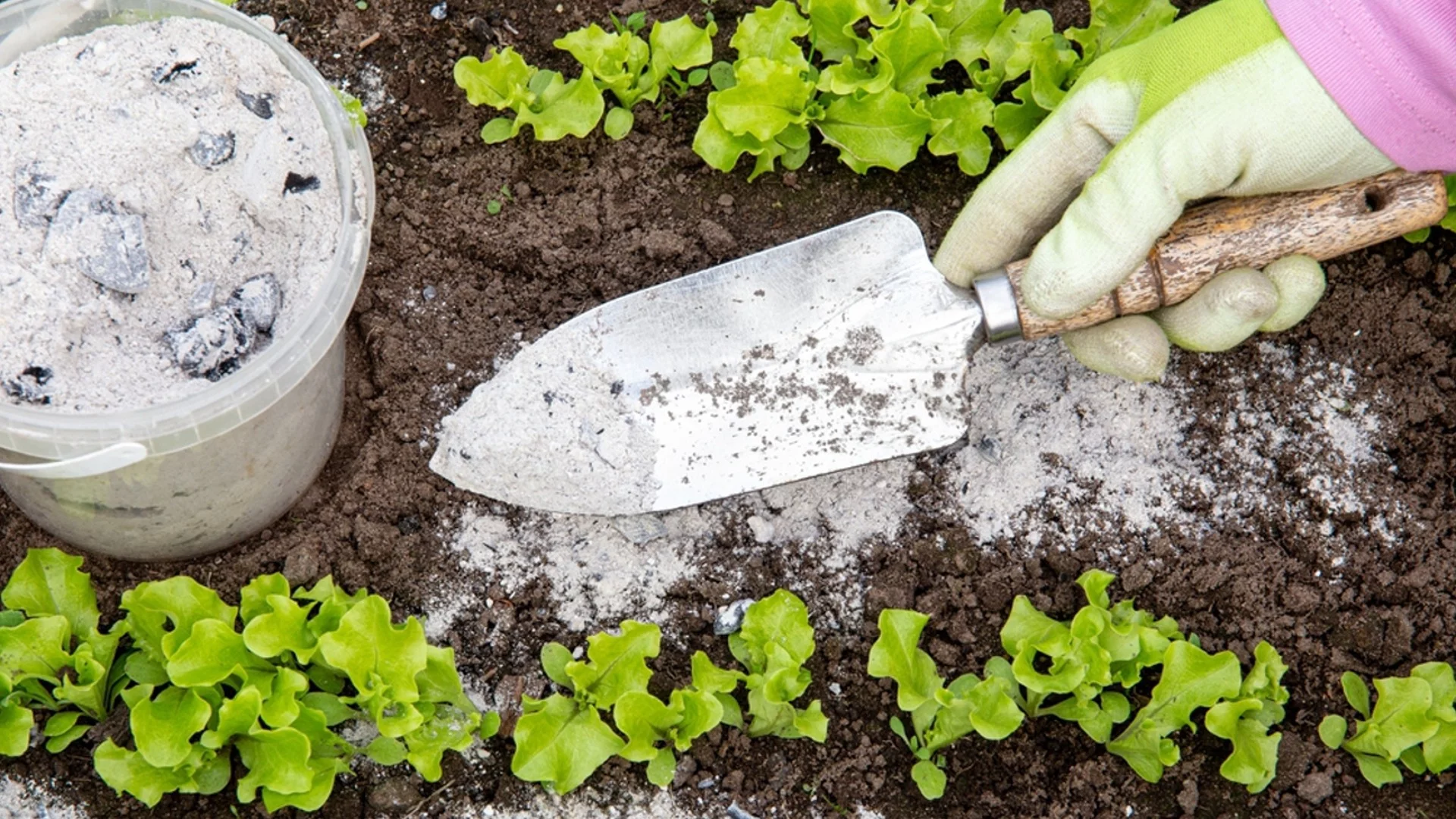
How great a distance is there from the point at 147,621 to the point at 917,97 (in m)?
1.40

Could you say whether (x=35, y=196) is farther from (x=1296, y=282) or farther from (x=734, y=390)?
(x=1296, y=282)

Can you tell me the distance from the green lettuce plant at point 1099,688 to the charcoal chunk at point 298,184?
983 mm

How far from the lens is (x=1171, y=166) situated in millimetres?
1756

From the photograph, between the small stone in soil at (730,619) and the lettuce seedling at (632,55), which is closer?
the small stone in soil at (730,619)

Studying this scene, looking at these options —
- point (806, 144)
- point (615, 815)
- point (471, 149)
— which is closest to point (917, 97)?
point (806, 144)

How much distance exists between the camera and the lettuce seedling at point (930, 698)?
5.89 feet

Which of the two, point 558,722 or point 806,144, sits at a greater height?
point 806,144

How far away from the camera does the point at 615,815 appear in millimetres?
1887

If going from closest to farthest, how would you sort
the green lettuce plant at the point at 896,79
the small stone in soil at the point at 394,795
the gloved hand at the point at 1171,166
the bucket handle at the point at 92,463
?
1. the bucket handle at the point at 92,463
2. the gloved hand at the point at 1171,166
3. the small stone in soil at the point at 394,795
4. the green lettuce plant at the point at 896,79

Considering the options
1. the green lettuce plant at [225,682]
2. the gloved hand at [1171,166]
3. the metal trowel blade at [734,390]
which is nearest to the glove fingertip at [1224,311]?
the gloved hand at [1171,166]

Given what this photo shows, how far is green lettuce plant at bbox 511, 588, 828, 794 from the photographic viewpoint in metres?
1.76

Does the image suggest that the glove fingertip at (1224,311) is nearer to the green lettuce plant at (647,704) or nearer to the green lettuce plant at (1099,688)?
the green lettuce plant at (1099,688)

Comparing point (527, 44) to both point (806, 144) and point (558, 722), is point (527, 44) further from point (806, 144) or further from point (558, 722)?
point (558, 722)

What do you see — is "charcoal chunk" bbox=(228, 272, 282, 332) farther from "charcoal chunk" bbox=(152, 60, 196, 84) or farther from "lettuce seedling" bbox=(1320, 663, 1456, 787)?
"lettuce seedling" bbox=(1320, 663, 1456, 787)
